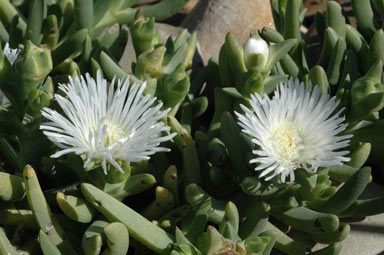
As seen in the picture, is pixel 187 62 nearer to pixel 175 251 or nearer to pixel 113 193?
pixel 113 193

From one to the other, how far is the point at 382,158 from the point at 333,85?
0.19 meters

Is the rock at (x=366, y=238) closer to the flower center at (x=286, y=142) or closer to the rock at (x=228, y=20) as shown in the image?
the flower center at (x=286, y=142)

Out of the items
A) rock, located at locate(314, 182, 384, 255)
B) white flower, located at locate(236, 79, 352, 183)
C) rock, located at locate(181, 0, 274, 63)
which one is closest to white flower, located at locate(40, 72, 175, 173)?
white flower, located at locate(236, 79, 352, 183)

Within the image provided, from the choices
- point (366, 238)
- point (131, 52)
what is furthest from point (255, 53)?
point (131, 52)

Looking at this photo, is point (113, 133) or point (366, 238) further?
point (366, 238)

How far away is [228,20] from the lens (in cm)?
161

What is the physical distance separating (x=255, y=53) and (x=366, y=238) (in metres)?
0.44

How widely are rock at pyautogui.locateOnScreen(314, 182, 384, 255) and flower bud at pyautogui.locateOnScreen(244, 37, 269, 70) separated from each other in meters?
Result: 0.38

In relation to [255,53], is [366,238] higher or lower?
lower

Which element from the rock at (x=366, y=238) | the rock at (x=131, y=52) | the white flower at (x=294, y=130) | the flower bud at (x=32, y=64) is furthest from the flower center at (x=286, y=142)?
the rock at (x=131, y=52)

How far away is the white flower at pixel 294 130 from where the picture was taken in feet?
2.98

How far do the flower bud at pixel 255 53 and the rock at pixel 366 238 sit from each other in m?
0.38

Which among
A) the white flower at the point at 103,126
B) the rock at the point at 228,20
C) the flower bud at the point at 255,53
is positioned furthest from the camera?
the rock at the point at 228,20

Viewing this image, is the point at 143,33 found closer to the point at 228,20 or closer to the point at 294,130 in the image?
the point at 294,130
